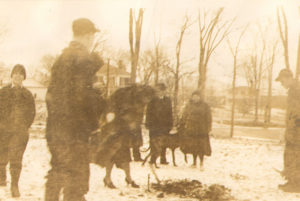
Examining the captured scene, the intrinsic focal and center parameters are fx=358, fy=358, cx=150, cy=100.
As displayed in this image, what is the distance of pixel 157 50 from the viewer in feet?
15.7

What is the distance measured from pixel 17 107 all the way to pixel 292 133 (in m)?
2.86

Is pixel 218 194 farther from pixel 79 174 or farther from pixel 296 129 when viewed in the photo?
pixel 79 174

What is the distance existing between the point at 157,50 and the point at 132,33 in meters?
1.08

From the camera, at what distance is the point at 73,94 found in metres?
2.06

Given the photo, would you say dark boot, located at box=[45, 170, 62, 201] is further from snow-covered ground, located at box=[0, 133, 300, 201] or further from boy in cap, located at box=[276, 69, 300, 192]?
boy in cap, located at box=[276, 69, 300, 192]

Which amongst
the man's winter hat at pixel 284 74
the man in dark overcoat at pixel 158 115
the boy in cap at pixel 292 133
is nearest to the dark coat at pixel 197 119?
Result: the man in dark overcoat at pixel 158 115

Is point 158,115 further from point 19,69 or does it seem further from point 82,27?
point 82,27

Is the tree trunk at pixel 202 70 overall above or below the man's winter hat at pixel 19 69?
above

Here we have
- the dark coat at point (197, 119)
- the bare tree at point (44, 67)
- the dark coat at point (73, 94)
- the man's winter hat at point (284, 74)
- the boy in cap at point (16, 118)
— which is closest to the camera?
the dark coat at point (73, 94)

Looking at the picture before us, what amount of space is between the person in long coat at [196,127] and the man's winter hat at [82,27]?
3160mm

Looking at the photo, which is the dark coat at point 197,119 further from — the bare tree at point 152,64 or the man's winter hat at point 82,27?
the man's winter hat at point 82,27

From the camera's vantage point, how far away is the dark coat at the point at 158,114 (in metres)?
4.96

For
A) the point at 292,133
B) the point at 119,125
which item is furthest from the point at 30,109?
the point at 292,133

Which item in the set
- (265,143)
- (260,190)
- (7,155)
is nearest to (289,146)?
(260,190)
